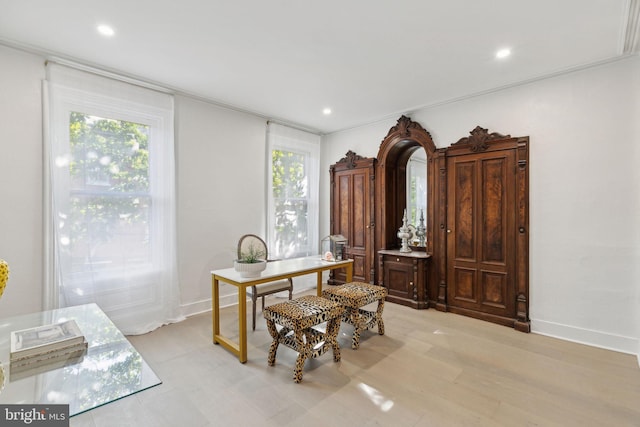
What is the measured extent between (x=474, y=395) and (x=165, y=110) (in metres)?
3.96

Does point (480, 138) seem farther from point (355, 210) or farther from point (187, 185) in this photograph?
point (187, 185)

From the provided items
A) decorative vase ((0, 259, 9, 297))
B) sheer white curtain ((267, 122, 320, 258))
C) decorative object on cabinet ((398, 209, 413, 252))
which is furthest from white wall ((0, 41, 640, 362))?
decorative vase ((0, 259, 9, 297))

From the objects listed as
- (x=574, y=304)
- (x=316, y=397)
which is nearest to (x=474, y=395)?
(x=316, y=397)

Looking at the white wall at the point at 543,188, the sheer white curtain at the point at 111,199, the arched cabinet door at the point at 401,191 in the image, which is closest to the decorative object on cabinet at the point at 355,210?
the arched cabinet door at the point at 401,191

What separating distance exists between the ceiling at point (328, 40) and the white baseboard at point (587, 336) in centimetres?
257

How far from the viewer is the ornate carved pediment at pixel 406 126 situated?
13.3 ft

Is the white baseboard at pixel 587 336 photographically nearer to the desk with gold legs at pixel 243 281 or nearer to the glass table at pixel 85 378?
the desk with gold legs at pixel 243 281

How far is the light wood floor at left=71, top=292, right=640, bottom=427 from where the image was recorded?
1.83 metres

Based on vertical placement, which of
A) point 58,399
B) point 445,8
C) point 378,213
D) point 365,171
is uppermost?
point 445,8

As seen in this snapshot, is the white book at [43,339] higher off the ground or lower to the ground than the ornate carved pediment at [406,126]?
lower

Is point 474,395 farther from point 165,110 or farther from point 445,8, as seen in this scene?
point 165,110

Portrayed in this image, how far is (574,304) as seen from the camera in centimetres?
295

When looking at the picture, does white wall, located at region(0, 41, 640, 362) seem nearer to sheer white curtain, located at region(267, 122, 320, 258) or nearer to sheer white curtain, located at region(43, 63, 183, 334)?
sheer white curtain, located at region(43, 63, 183, 334)

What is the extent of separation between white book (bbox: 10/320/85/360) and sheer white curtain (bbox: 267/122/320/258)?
292cm
